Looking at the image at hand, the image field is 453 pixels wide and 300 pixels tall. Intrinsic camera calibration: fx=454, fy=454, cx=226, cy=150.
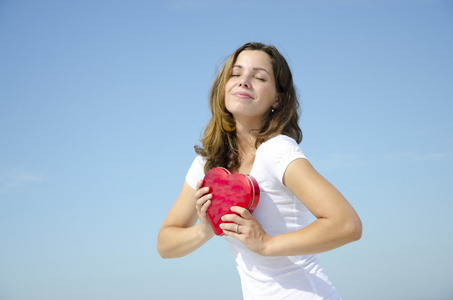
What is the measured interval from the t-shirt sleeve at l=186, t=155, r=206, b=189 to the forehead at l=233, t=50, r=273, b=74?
2.31ft

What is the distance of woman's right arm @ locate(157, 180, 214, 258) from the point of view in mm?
2666

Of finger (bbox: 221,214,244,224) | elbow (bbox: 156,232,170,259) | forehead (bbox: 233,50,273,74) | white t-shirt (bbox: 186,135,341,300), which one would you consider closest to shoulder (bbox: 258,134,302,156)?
white t-shirt (bbox: 186,135,341,300)

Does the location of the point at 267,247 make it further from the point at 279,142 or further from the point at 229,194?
the point at 279,142

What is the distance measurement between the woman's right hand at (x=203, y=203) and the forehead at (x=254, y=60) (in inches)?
34.8

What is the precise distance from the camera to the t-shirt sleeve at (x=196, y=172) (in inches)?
123

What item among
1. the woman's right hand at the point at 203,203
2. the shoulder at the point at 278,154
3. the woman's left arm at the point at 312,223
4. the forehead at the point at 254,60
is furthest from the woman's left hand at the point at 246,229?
the forehead at the point at 254,60

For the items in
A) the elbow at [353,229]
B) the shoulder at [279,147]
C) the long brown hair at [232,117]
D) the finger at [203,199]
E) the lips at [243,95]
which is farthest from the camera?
the long brown hair at [232,117]

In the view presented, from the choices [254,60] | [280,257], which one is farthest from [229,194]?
[254,60]

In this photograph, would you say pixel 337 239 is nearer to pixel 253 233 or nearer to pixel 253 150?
pixel 253 233

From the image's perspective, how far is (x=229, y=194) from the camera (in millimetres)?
2574

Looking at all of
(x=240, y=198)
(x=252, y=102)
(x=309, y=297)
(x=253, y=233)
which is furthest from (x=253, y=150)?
(x=309, y=297)

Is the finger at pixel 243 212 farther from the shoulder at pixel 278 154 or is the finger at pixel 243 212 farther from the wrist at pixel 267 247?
the shoulder at pixel 278 154

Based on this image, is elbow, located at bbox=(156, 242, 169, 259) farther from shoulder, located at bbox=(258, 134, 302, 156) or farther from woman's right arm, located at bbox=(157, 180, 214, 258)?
shoulder, located at bbox=(258, 134, 302, 156)

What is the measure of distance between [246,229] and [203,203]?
359 millimetres
